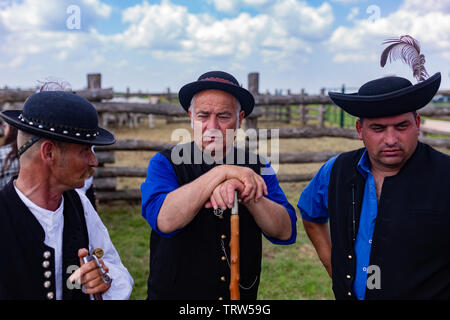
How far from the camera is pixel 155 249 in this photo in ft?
6.84

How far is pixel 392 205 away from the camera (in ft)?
6.33

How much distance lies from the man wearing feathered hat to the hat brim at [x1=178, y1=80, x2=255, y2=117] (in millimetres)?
497

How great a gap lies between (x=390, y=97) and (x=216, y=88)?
898 mm

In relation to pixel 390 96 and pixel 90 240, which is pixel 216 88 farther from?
pixel 90 240

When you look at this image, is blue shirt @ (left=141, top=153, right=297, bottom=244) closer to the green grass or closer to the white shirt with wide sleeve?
the white shirt with wide sleeve

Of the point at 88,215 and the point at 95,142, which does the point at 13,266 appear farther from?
the point at 95,142

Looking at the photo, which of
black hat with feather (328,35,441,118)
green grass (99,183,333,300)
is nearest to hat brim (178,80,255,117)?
black hat with feather (328,35,441,118)

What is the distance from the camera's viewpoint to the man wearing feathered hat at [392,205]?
1.84 meters

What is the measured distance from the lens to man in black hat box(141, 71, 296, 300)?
6.37ft

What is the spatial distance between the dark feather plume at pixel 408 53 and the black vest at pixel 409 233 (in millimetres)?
441

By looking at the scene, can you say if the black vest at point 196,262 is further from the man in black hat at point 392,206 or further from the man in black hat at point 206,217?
the man in black hat at point 392,206

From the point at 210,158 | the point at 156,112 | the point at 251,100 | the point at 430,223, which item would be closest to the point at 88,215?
the point at 210,158

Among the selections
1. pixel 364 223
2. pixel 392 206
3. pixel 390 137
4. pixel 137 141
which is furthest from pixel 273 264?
pixel 137 141
